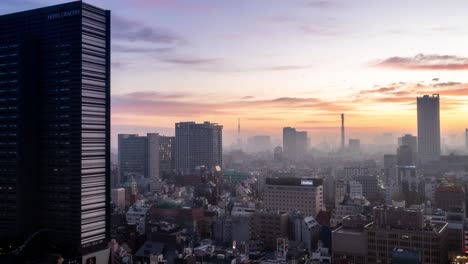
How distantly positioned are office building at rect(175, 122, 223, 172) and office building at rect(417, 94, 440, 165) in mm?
76896

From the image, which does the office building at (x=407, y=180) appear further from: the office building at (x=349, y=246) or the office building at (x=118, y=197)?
the office building at (x=118, y=197)

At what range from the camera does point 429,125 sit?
555ft

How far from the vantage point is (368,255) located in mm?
41219

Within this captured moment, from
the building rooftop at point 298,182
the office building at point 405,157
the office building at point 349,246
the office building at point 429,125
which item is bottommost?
the office building at point 349,246

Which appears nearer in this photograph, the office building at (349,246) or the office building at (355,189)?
the office building at (349,246)

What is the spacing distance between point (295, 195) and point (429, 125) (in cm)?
11844

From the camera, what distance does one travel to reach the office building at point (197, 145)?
5310 inches

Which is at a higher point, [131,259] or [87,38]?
[87,38]

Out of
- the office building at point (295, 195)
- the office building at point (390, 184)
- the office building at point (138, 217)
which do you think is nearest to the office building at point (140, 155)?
the office building at point (390, 184)
